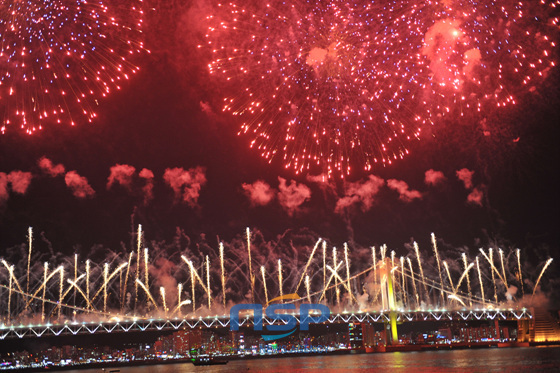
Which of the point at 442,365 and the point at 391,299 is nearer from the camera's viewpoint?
the point at 442,365

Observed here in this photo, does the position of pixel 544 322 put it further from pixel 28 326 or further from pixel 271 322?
pixel 28 326

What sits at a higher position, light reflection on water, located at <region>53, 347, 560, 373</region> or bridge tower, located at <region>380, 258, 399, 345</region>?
bridge tower, located at <region>380, 258, 399, 345</region>

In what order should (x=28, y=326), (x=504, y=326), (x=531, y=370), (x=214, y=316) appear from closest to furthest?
(x=531, y=370) < (x=28, y=326) < (x=214, y=316) < (x=504, y=326)

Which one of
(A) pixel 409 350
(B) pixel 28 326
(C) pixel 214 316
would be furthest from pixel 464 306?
(B) pixel 28 326

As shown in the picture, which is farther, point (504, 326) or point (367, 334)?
point (504, 326)

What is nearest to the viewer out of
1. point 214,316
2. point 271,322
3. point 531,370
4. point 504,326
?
point 531,370

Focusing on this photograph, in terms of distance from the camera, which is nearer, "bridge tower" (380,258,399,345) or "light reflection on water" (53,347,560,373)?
→ "light reflection on water" (53,347,560,373)

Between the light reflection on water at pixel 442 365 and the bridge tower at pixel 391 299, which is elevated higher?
the bridge tower at pixel 391 299

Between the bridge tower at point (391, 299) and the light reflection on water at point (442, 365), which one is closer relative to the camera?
the light reflection on water at point (442, 365)

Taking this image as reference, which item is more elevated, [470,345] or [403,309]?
[403,309]

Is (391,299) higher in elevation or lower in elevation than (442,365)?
higher
